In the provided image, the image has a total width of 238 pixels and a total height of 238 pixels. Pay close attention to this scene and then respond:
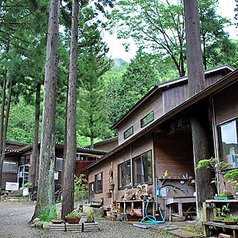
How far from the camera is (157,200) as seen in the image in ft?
30.0

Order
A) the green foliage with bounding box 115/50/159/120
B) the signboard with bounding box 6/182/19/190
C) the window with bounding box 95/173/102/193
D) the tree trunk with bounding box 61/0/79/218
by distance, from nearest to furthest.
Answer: the tree trunk with bounding box 61/0/79/218 < the window with bounding box 95/173/102/193 < the signboard with bounding box 6/182/19/190 < the green foliage with bounding box 115/50/159/120

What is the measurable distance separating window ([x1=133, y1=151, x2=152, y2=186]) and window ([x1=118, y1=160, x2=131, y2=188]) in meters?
0.72

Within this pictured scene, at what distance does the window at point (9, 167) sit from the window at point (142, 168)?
1671cm

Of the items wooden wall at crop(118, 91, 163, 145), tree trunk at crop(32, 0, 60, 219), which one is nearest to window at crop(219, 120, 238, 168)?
tree trunk at crop(32, 0, 60, 219)

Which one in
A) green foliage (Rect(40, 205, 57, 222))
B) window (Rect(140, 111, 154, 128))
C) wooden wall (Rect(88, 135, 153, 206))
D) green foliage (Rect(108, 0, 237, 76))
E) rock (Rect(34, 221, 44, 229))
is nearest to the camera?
rock (Rect(34, 221, 44, 229))

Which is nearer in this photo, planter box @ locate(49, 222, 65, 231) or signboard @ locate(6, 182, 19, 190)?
planter box @ locate(49, 222, 65, 231)

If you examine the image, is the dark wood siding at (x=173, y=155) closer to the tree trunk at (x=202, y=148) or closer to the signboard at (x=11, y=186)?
the tree trunk at (x=202, y=148)

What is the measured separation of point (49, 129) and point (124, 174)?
5090 mm

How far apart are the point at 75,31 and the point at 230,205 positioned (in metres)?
7.18

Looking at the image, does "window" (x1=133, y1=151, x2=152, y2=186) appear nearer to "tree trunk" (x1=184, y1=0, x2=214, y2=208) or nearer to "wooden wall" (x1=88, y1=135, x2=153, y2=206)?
"wooden wall" (x1=88, y1=135, x2=153, y2=206)

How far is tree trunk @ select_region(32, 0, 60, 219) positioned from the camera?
8.24 m

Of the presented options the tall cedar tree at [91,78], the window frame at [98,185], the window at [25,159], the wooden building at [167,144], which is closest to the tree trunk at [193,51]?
the wooden building at [167,144]

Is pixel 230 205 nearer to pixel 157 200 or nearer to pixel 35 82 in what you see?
pixel 157 200

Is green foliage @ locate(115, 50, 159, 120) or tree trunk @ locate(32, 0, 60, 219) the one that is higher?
green foliage @ locate(115, 50, 159, 120)
